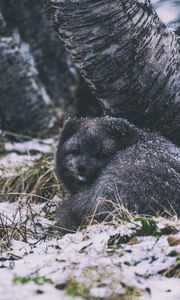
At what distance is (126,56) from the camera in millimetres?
4543

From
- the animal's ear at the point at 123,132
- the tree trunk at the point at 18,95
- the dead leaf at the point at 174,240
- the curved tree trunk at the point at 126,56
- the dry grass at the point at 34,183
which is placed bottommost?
the dry grass at the point at 34,183

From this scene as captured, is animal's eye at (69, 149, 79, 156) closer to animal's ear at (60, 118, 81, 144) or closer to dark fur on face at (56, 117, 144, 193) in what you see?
dark fur on face at (56, 117, 144, 193)

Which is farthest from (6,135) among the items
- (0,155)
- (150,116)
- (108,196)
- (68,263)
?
(68,263)

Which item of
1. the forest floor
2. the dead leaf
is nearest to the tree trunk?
the forest floor

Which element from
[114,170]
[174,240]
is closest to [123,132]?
[114,170]

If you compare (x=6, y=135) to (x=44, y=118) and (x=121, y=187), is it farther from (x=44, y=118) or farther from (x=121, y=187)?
(x=121, y=187)

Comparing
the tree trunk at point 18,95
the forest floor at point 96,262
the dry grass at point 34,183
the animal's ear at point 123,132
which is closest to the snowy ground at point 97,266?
the forest floor at point 96,262

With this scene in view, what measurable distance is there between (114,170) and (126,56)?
0.87 meters

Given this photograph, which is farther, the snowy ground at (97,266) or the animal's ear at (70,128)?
the animal's ear at (70,128)

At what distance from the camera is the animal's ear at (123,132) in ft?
15.0

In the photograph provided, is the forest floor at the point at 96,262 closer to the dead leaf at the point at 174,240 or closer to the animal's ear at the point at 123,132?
the dead leaf at the point at 174,240

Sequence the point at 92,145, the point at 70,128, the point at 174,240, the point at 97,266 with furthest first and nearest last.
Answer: the point at 70,128 → the point at 92,145 → the point at 174,240 → the point at 97,266

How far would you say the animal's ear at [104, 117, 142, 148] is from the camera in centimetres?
457

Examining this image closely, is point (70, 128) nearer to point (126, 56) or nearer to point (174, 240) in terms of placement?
point (126, 56)
